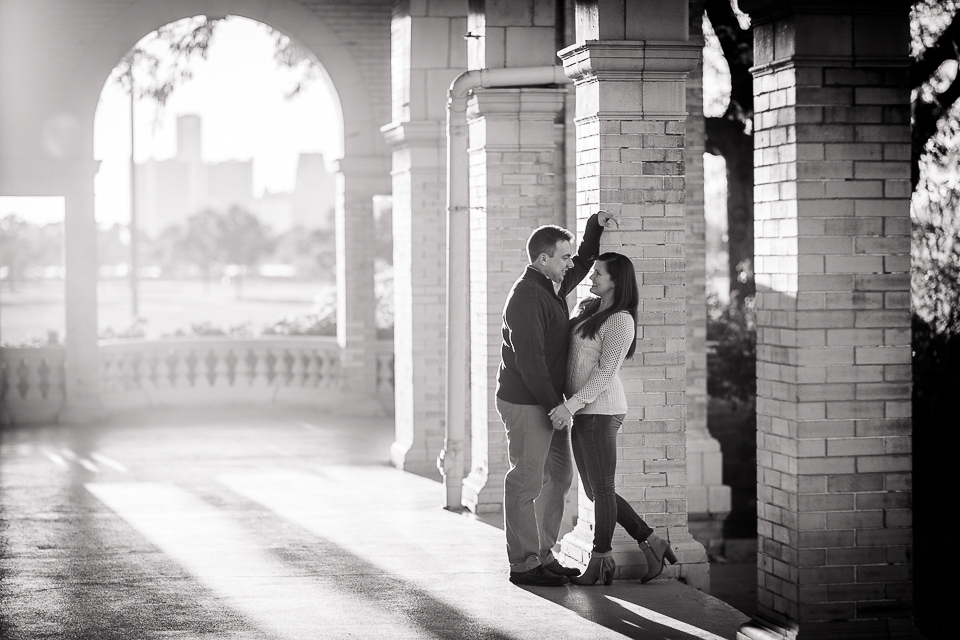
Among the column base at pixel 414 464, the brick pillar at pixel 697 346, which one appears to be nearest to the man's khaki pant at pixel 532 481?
the brick pillar at pixel 697 346

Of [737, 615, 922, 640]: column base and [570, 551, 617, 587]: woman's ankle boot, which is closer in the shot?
[737, 615, 922, 640]: column base

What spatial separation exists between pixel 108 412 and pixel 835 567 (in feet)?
42.8

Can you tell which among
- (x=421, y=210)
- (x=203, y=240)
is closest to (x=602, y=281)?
(x=421, y=210)

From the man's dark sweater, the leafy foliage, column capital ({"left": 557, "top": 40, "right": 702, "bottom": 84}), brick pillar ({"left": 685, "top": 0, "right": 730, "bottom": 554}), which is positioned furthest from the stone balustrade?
column capital ({"left": 557, "top": 40, "right": 702, "bottom": 84})

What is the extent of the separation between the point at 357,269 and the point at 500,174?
7.45m

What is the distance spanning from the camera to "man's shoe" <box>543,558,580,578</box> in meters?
7.64

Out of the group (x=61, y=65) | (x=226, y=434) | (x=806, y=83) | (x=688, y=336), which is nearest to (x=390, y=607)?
(x=806, y=83)

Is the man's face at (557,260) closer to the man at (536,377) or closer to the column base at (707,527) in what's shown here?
the man at (536,377)

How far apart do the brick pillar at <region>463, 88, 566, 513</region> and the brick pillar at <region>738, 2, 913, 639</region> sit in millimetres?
3958

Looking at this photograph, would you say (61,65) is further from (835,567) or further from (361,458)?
(835,567)

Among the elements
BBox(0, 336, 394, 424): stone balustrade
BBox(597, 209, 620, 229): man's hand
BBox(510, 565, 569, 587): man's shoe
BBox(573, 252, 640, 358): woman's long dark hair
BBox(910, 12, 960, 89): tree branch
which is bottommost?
BBox(510, 565, 569, 587): man's shoe

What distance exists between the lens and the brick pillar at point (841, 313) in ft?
19.5

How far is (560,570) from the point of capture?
25.1 ft

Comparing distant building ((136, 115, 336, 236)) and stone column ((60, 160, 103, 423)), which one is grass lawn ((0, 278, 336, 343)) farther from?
distant building ((136, 115, 336, 236))
